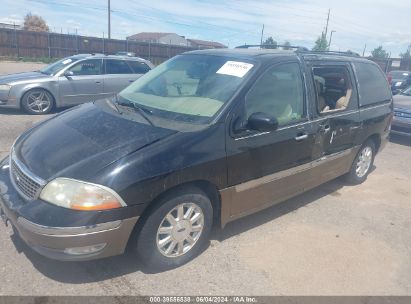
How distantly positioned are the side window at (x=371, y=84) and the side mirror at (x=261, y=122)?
2308mm

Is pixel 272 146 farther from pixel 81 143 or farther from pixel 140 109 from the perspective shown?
pixel 81 143

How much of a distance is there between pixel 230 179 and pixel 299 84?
147 cm

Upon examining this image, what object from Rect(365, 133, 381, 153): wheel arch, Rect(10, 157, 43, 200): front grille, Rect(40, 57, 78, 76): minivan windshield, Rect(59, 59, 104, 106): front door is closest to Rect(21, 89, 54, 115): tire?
Answer: Rect(59, 59, 104, 106): front door

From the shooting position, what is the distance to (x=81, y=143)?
293cm

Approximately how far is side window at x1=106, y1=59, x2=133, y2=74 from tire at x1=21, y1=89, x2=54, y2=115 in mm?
1797

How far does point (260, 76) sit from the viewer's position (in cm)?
352

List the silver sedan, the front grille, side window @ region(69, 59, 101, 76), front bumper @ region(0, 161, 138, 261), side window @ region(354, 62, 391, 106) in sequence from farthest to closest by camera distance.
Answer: side window @ region(69, 59, 101, 76)
the silver sedan
side window @ region(354, 62, 391, 106)
the front grille
front bumper @ region(0, 161, 138, 261)

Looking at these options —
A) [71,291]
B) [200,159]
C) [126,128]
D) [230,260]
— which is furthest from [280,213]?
[71,291]

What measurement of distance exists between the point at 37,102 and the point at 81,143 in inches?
271

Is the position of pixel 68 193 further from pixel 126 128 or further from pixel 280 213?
pixel 280 213

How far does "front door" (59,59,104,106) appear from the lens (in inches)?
362

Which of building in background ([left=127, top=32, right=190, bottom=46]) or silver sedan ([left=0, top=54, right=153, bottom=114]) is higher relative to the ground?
building in background ([left=127, top=32, right=190, bottom=46])

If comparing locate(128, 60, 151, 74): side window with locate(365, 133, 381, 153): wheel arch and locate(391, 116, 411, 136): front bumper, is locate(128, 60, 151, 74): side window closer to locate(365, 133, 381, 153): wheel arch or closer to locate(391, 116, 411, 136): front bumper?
locate(391, 116, 411, 136): front bumper

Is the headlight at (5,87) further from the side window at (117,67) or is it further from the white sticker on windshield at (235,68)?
the white sticker on windshield at (235,68)
